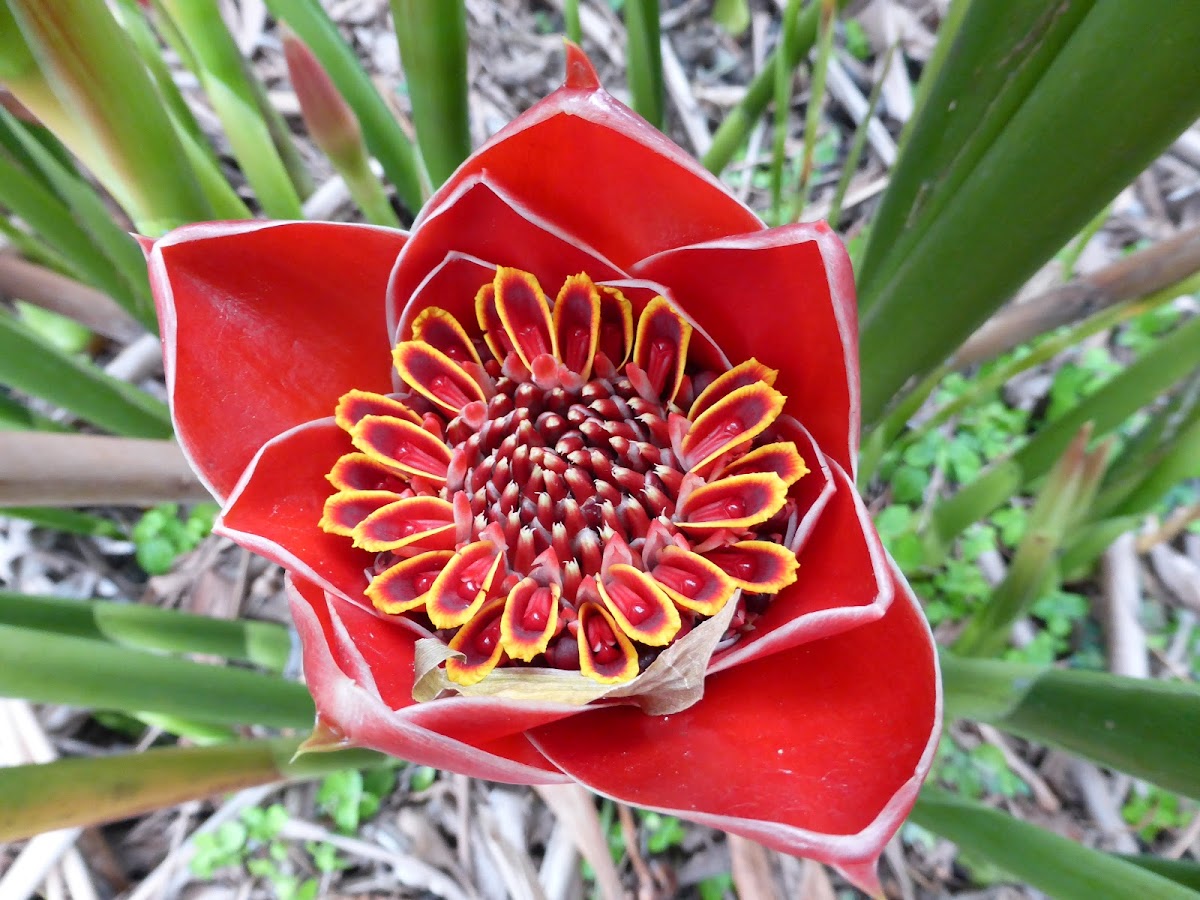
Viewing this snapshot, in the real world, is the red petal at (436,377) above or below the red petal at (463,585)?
above

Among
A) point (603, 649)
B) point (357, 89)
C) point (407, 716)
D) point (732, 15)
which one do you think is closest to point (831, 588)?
point (603, 649)

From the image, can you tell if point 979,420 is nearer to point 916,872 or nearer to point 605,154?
point 916,872

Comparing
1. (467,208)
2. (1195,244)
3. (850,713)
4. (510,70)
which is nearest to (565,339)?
(467,208)

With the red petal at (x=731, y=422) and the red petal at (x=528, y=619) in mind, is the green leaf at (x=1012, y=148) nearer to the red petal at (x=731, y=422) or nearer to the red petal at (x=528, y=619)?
the red petal at (x=731, y=422)

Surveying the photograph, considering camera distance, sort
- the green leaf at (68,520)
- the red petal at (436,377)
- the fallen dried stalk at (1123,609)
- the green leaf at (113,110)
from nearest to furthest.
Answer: the green leaf at (113,110)
the red petal at (436,377)
the green leaf at (68,520)
the fallen dried stalk at (1123,609)

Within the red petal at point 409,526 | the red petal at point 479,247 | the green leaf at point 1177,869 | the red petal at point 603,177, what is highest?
the red petal at point 603,177

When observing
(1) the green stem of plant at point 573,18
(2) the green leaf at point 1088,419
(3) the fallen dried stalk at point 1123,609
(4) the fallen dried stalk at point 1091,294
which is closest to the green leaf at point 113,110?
(1) the green stem of plant at point 573,18

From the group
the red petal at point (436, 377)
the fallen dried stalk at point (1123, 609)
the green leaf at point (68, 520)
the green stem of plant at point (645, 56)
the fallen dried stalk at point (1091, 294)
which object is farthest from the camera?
the fallen dried stalk at point (1123, 609)
